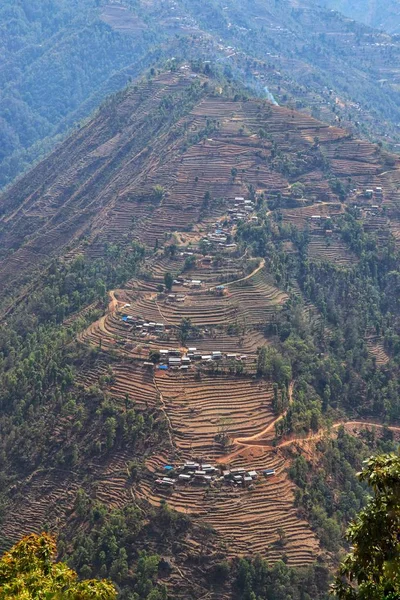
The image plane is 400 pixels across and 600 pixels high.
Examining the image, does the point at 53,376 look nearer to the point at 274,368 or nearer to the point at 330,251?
the point at 274,368

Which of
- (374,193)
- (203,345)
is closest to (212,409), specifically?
(203,345)

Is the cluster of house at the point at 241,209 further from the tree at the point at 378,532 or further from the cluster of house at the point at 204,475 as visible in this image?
the tree at the point at 378,532

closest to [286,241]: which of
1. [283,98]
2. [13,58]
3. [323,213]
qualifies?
[323,213]

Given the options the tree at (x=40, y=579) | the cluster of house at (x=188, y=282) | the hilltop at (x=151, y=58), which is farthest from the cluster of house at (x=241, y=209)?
the hilltop at (x=151, y=58)

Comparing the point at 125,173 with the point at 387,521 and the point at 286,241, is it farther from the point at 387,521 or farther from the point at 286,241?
the point at 387,521

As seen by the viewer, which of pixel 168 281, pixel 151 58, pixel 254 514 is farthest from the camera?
pixel 151 58

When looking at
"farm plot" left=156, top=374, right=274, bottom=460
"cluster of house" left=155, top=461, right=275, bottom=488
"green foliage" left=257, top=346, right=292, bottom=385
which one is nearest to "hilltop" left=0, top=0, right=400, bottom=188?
"green foliage" left=257, top=346, right=292, bottom=385
